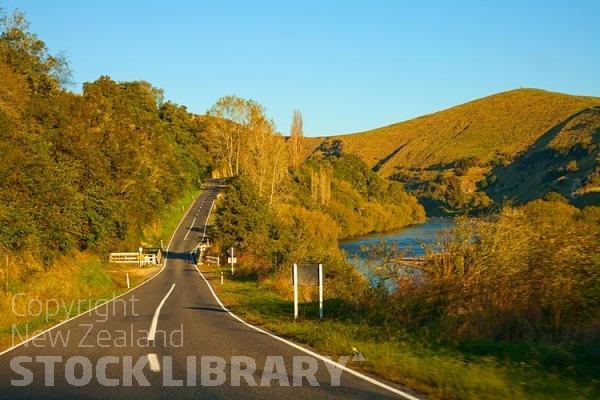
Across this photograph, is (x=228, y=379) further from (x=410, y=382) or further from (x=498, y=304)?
(x=498, y=304)

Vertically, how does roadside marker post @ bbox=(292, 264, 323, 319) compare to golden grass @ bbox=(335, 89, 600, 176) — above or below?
below

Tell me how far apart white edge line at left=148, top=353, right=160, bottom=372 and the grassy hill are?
4426 cm

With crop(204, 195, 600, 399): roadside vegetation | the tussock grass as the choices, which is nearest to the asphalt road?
the tussock grass

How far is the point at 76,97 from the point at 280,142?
28519 millimetres

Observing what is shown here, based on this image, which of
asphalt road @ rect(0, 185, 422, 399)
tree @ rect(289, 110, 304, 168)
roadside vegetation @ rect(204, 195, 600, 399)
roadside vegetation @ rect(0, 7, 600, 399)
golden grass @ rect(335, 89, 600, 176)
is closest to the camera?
asphalt road @ rect(0, 185, 422, 399)

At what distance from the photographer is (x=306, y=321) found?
14.4 metres

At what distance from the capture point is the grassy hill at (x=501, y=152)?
277ft

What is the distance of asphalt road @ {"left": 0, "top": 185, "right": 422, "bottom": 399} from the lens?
7.20 metres

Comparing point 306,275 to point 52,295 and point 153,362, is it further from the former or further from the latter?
point 52,295

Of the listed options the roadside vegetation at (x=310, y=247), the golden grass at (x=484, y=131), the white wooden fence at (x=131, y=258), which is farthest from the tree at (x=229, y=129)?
the golden grass at (x=484, y=131)

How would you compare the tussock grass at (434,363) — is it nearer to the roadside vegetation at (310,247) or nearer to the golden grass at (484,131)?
the roadside vegetation at (310,247)

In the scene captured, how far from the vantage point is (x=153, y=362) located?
9117mm

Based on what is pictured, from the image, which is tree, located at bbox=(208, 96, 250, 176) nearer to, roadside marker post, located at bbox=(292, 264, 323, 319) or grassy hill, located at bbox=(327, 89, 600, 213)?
grassy hill, located at bbox=(327, 89, 600, 213)

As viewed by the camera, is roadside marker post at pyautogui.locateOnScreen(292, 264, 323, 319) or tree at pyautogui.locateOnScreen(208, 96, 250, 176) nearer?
roadside marker post at pyautogui.locateOnScreen(292, 264, 323, 319)
